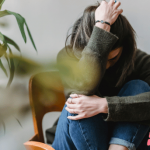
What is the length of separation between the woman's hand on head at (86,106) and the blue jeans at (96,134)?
0.08ft

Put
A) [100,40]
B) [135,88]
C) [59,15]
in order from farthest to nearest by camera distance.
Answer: [59,15] < [135,88] < [100,40]

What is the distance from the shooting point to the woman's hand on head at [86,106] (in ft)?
1.96

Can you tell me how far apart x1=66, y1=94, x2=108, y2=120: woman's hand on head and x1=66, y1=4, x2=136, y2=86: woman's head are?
206mm

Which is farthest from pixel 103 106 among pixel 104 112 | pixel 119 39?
pixel 119 39

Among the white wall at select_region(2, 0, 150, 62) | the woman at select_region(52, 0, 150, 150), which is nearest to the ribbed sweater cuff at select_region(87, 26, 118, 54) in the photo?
the woman at select_region(52, 0, 150, 150)

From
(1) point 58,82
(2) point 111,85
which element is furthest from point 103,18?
(1) point 58,82

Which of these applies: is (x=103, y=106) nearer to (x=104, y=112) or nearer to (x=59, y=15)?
(x=104, y=112)

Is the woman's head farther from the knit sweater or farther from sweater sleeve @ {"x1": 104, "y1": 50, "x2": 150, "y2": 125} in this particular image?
sweater sleeve @ {"x1": 104, "y1": 50, "x2": 150, "y2": 125}

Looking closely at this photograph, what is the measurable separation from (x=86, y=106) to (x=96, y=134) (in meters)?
0.12

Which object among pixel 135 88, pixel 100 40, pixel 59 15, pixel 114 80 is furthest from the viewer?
pixel 59 15

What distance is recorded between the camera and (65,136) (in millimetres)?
617

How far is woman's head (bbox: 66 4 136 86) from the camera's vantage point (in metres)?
0.64

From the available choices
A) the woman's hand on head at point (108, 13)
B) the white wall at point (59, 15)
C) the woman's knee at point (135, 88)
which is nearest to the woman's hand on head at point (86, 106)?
the woman's knee at point (135, 88)

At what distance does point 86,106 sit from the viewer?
61 centimetres
